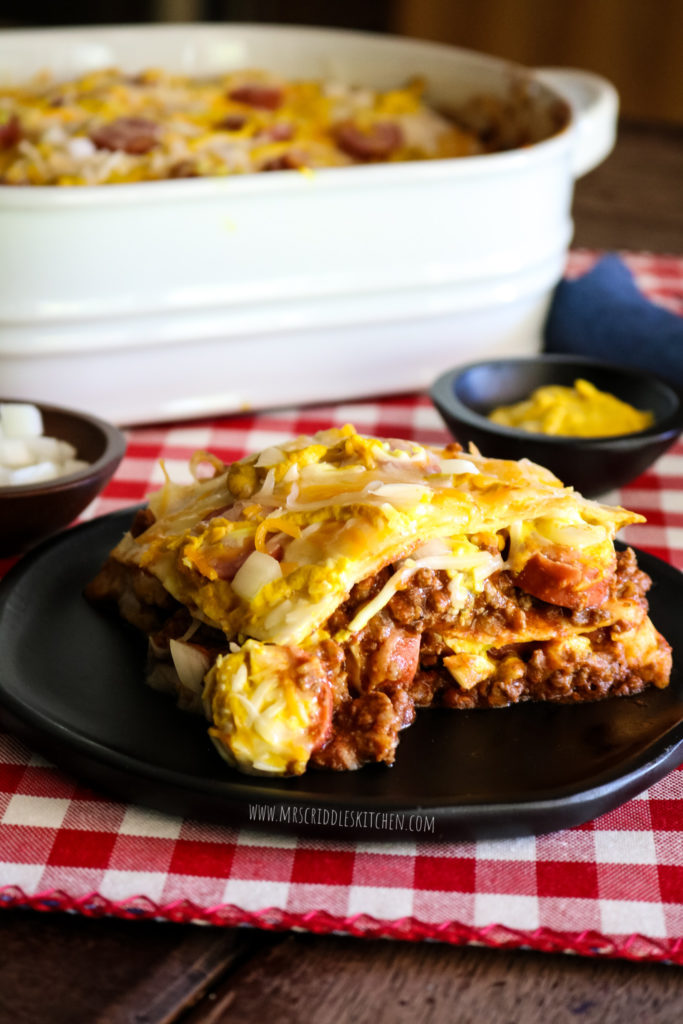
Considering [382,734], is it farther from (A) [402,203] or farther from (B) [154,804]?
(A) [402,203]

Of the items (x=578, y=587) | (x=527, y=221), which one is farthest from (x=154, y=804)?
(x=527, y=221)

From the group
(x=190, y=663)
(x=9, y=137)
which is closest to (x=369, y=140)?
(x=9, y=137)

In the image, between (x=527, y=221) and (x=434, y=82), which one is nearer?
(x=527, y=221)

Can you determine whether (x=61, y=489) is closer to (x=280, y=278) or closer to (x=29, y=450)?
(x=29, y=450)

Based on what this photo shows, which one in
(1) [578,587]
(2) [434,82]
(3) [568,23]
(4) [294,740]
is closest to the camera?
(4) [294,740]

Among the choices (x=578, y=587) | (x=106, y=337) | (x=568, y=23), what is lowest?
(x=568, y=23)

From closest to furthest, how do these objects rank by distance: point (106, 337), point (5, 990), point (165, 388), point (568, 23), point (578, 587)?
point (5, 990), point (578, 587), point (106, 337), point (165, 388), point (568, 23)

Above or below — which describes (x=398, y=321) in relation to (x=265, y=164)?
below
